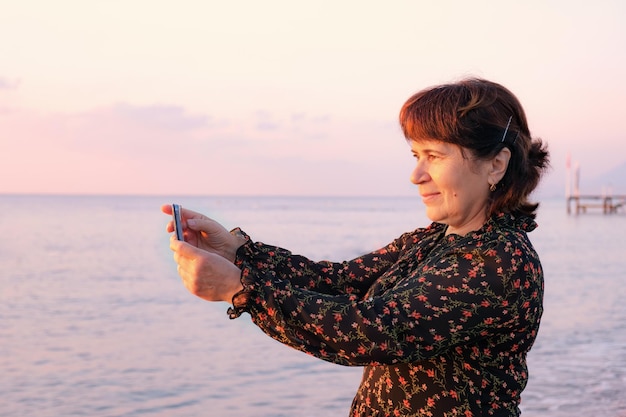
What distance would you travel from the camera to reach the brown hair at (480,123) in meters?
1.98

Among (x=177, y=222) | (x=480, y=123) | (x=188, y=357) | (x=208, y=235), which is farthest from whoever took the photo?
(x=188, y=357)

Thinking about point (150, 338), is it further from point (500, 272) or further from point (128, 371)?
point (500, 272)

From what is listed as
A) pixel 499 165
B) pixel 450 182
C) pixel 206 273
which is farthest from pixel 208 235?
pixel 499 165

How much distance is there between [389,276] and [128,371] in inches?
Result: 332

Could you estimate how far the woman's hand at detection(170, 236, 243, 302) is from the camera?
5.99 feet

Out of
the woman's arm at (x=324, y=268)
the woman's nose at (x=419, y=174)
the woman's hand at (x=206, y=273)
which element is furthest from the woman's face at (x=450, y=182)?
the woman's hand at (x=206, y=273)

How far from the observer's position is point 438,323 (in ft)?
6.15

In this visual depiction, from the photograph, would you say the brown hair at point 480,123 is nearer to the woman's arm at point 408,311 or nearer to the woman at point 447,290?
the woman at point 447,290

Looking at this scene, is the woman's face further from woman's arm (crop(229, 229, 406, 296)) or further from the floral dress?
woman's arm (crop(229, 229, 406, 296))

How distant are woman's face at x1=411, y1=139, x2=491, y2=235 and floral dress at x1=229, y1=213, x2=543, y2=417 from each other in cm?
7

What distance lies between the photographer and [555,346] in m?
11.2

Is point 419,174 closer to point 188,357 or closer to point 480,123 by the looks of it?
point 480,123

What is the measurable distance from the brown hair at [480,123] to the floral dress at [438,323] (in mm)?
106

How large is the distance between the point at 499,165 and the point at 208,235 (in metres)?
0.95
